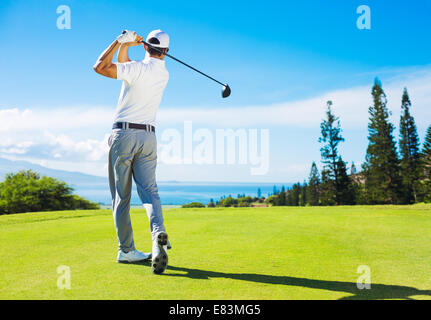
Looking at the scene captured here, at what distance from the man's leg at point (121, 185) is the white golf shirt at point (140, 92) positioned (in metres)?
0.28

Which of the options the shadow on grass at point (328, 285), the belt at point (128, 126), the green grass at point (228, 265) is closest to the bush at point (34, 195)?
the green grass at point (228, 265)

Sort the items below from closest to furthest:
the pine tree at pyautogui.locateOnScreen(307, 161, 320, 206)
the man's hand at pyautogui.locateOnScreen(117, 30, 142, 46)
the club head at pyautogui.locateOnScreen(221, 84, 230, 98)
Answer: the man's hand at pyautogui.locateOnScreen(117, 30, 142, 46) → the club head at pyautogui.locateOnScreen(221, 84, 230, 98) → the pine tree at pyautogui.locateOnScreen(307, 161, 320, 206)

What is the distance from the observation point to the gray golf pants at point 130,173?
3777mm

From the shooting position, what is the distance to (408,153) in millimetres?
47688

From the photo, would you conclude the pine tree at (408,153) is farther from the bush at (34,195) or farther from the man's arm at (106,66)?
the man's arm at (106,66)

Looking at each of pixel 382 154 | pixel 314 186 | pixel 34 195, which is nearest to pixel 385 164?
pixel 382 154

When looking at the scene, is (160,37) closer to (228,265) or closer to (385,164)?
(228,265)

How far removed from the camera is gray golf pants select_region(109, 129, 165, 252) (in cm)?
378

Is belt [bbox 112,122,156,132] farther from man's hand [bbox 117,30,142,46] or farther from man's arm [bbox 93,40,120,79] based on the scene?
man's hand [bbox 117,30,142,46]

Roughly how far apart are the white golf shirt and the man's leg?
0.91 ft

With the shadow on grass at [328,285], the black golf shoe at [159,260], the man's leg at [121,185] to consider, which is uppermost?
the man's leg at [121,185]

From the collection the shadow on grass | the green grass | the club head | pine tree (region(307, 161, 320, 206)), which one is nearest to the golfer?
the green grass
